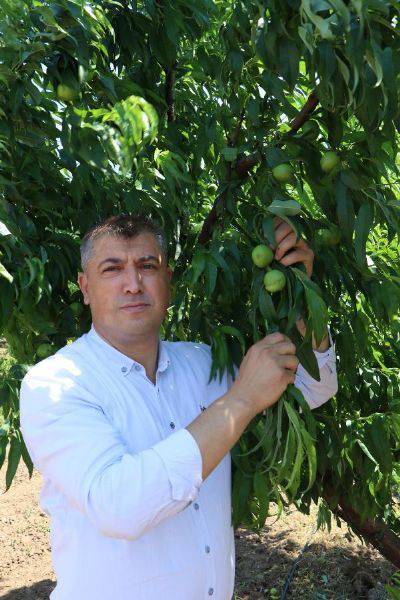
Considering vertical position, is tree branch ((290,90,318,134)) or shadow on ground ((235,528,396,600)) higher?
tree branch ((290,90,318,134))

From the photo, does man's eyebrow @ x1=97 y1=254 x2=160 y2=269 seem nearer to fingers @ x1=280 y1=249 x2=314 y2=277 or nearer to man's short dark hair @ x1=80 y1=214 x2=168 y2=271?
man's short dark hair @ x1=80 y1=214 x2=168 y2=271

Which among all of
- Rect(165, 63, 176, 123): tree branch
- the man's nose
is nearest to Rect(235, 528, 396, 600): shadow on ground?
the man's nose

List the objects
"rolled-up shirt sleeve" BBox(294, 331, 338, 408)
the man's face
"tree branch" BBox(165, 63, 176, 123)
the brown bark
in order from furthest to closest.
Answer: the brown bark < "tree branch" BBox(165, 63, 176, 123) < "rolled-up shirt sleeve" BBox(294, 331, 338, 408) < the man's face

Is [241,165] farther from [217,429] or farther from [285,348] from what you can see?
[217,429]

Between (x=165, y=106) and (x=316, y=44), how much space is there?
3.41 ft

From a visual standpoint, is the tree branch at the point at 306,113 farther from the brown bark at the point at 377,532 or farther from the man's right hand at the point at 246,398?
the brown bark at the point at 377,532

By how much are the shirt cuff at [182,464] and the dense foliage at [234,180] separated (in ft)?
0.74

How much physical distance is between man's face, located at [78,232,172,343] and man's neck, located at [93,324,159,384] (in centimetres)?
1

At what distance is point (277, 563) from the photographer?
4715 millimetres

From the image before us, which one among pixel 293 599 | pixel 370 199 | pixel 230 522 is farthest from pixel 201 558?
pixel 293 599

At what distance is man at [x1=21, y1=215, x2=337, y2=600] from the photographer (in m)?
1.54

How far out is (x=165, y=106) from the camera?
2340 mm

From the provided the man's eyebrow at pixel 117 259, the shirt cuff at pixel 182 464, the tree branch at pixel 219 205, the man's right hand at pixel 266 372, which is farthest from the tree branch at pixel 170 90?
the shirt cuff at pixel 182 464

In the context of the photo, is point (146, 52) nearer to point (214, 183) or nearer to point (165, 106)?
point (165, 106)
